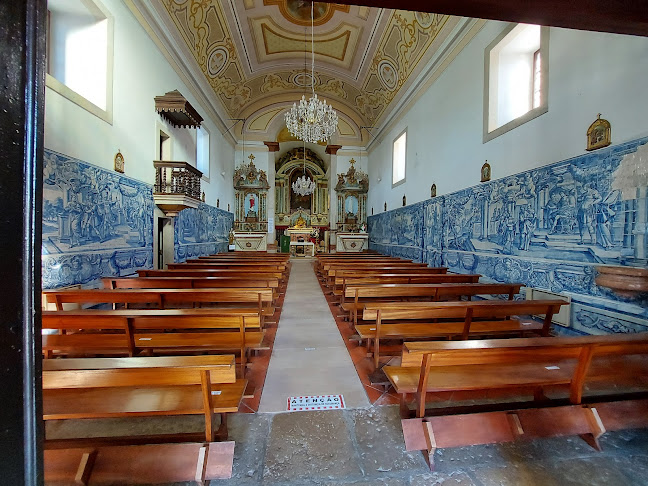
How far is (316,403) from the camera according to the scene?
2053mm

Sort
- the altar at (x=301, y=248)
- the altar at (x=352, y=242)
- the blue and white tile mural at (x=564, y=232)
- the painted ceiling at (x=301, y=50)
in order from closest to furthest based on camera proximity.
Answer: the blue and white tile mural at (x=564, y=232)
the painted ceiling at (x=301, y=50)
the altar at (x=352, y=242)
the altar at (x=301, y=248)

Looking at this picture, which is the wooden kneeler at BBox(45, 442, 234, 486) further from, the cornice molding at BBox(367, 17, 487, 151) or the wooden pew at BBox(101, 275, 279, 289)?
the cornice molding at BBox(367, 17, 487, 151)

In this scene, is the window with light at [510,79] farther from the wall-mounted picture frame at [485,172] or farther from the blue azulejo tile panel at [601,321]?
the blue azulejo tile panel at [601,321]

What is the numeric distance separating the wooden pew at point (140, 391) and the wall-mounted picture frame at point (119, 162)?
410 cm

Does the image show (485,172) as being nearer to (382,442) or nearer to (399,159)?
(382,442)

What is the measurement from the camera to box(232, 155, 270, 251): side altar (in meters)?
13.0

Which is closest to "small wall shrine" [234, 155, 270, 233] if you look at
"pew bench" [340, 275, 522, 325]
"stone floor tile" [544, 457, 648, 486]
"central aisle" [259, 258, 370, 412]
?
"central aisle" [259, 258, 370, 412]

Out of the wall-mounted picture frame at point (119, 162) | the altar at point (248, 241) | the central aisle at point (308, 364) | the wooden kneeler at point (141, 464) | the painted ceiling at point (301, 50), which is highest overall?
the painted ceiling at point (301, 50)

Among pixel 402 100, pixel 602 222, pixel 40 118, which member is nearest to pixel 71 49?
pixel 40 118

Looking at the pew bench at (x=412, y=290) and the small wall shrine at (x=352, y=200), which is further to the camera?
the small wall shrine at (x=352, y=200)

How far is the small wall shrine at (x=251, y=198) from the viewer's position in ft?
42.7

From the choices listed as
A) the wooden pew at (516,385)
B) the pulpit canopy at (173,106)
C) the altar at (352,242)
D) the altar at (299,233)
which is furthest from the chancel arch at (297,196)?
the wooden pew at (516,385)

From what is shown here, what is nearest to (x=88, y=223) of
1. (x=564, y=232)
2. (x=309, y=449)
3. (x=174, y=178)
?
(x=174, y=178)

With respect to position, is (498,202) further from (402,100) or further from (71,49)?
(71,49)
